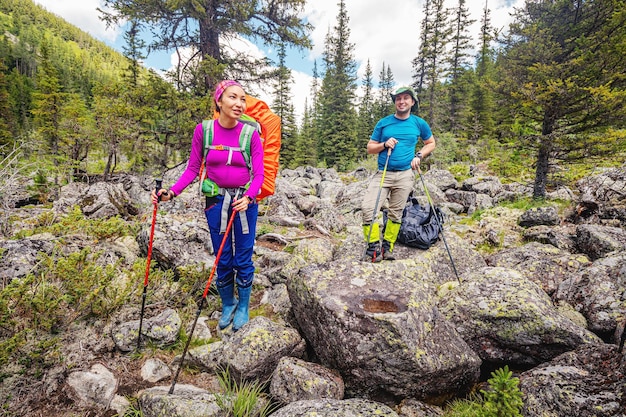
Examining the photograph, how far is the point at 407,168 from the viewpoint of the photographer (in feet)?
16.0

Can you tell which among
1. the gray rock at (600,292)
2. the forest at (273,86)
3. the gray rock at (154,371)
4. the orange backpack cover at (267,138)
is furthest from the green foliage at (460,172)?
the gray rock at (154,371)

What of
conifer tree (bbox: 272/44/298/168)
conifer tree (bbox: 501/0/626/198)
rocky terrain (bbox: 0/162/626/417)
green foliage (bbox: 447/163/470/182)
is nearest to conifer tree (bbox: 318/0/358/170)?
conifer tree (bbox: 272/44/298/168)

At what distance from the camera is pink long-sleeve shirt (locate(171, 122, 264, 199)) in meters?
3.13

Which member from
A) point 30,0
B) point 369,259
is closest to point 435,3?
point 369,259

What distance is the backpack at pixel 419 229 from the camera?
17.5 feet

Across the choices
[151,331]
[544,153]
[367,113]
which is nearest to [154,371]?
[151,331]

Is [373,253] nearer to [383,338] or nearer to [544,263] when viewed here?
[383,338]

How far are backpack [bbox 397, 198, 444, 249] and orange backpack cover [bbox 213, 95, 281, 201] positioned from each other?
2945 millimetres

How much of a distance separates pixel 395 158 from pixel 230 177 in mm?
2838

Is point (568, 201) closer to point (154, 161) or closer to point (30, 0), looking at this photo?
point (154, 161)

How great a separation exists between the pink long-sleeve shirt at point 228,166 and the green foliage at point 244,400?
5.79 feet

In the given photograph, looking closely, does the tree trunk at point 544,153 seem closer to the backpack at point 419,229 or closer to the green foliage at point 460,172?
the backpack at point 419,229

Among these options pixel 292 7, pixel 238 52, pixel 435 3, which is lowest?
pixel 238 52

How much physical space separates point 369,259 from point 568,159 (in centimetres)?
756
